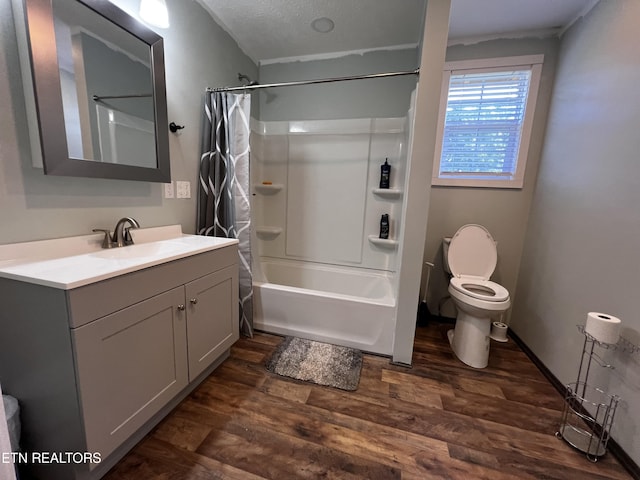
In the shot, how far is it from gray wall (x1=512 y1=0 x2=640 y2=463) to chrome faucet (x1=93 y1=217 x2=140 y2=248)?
2501 millimetres

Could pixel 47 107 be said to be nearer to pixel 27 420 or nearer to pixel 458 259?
pixel 27 420

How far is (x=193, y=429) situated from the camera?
1.30 metres

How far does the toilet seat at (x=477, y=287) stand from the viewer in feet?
6.08

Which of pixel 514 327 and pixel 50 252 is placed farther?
pixel 514 327

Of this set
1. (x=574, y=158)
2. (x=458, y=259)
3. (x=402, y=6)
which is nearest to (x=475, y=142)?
(x=574, y=158)

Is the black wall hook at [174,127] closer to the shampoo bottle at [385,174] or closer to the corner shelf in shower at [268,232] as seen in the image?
the corner shelf in shower at [268,232]

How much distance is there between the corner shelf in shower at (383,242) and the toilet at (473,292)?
0.43 metres

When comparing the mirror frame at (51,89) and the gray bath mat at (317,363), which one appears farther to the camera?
the gray bath mat at (317,363)

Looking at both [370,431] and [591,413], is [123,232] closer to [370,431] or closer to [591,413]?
[370,431]

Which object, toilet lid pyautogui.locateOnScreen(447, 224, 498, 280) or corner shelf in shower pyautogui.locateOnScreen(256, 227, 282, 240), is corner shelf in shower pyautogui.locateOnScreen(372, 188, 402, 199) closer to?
toilet lid pyautogui.locateOnScreen(447, 224, 498, 280)

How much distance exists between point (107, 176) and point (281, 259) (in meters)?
1.76

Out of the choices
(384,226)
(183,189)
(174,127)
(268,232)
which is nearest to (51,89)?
(174,127)

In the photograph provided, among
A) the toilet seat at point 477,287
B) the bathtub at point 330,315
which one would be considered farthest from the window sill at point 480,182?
the bathtub at point 330,315

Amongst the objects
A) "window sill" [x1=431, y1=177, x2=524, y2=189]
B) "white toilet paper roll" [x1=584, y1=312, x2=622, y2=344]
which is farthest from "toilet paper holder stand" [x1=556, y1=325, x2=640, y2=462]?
"window sill" [x1=431, y1=177, x2=524, y2=189]
